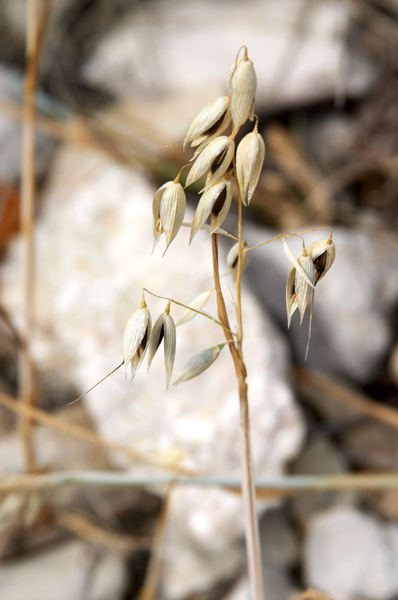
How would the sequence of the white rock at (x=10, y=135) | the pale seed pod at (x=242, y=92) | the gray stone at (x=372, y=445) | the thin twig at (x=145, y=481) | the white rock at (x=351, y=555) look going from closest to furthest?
the pale seed pod at (x=242, y=92)
the thin twig at (x=145, y=481)
the white rock at (x=351, y=555)
the gray stone at (x=372, y=445)
the white rock at (x=10, y=135)

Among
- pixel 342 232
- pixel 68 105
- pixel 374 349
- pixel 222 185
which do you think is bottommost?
pixel 222 185

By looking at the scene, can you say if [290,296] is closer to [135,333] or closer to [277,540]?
[135,333]

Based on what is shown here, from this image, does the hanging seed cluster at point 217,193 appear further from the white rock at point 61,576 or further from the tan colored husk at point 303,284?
the white rock at point 61,576

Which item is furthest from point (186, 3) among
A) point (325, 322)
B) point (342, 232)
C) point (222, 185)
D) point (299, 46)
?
point (222, 185)

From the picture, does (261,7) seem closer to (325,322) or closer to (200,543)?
(325,322)

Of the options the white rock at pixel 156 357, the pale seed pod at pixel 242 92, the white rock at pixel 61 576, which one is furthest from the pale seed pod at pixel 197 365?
the white rock at pixel 61 576
